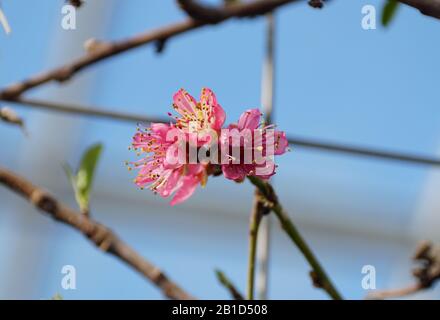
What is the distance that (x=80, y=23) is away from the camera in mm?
2469

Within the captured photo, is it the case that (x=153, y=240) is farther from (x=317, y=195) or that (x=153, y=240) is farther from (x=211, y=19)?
(x=211, y=19)

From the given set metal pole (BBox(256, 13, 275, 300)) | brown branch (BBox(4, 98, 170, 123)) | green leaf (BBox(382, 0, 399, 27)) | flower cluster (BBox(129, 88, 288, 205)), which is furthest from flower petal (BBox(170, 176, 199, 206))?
green leaf (BBox(382, 0, 399, 27))

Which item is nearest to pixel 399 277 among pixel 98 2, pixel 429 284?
pixel 98 2

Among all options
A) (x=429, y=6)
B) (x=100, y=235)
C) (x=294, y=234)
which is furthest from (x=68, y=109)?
(x=429, y=6)

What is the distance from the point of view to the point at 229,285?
25.2 inches

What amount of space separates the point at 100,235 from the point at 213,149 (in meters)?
0.14

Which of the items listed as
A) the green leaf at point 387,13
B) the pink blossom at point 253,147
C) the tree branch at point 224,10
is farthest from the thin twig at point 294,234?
the green leaf at point 387,13

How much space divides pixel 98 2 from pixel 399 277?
1.47 meters

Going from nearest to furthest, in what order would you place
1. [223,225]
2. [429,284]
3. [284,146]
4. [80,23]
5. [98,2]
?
1. [284,146]
2. [429,284]
3. [80,23]
4. [98,2]
5. [223,225]

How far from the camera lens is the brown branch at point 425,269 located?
2.20 feet

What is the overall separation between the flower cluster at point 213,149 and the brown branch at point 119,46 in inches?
5.4

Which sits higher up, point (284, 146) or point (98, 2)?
point (98, 2)

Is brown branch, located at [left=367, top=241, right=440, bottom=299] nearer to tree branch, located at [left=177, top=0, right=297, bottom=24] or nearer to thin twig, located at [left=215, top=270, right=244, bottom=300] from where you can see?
thin twig, located at [left=215, top=270, right=244, bottom=300]

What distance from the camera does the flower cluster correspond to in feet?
1.84
